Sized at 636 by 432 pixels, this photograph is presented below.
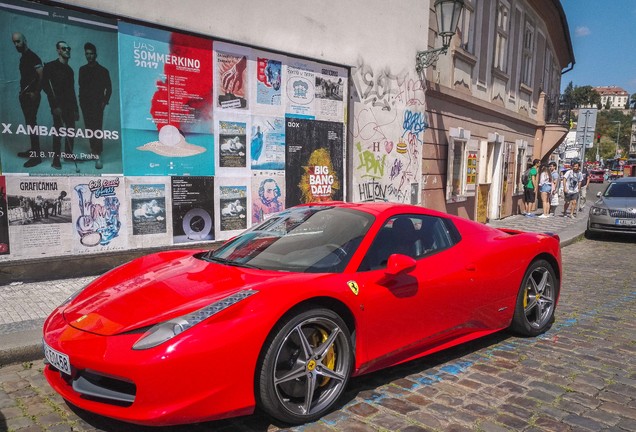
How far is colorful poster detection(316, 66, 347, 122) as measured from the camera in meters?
8.37

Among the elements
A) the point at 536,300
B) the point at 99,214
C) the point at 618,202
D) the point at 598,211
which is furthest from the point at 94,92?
the point at 618,202

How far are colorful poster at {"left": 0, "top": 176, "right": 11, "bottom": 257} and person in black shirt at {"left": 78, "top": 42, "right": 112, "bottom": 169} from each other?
1.06m

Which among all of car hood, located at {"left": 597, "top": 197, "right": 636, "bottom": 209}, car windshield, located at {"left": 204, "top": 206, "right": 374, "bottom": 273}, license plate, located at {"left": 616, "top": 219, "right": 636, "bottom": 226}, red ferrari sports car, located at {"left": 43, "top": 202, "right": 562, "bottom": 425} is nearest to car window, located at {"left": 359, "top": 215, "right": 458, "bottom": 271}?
red ferrari sports car, located at {"left": 43, "top": 202, "right": 562, "bottom": 425}

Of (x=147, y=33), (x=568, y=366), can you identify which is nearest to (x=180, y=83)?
(x=147, y=33)

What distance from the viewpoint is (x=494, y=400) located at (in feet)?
9.86

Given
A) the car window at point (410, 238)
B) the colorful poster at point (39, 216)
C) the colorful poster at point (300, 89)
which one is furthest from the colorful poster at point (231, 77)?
the car window at point (410, 238)

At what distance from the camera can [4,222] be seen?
5.33 m

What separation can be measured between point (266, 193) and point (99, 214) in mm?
2684

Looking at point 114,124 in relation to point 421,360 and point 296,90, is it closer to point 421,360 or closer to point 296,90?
point 296,90

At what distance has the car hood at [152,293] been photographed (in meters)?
2.46

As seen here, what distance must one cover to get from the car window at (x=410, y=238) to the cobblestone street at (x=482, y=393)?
0.89 m

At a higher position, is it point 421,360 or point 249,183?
point 249,183

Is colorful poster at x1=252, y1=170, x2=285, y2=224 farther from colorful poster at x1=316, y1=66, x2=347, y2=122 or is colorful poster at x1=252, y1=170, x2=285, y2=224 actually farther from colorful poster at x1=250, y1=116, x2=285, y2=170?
colorful poster at x1=316, y1=66, x2=347, y2=122

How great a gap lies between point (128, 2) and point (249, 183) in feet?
10.0
